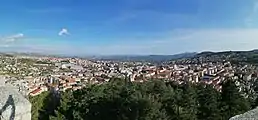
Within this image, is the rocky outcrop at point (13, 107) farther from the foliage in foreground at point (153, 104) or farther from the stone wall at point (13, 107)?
the foliage in foreground at point (153, 104)

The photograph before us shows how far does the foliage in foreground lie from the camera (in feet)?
71.8

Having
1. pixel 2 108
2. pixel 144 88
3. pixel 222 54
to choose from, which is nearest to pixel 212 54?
pixel 222 54

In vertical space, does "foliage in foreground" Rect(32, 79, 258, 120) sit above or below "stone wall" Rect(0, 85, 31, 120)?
below

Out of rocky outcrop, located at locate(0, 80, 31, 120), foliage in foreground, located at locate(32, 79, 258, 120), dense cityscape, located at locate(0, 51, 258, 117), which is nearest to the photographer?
rocky outcrop, located at locate(0, 80, 31, 120)

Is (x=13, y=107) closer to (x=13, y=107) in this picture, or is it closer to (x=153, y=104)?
(x=13, y=107)

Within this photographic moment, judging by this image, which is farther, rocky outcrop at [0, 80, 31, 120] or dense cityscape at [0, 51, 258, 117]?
dense cityscape at [0, 51, 258, 117]

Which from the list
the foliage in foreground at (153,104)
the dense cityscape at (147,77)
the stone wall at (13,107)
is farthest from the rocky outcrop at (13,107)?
the foliage in foreground at (153,104)

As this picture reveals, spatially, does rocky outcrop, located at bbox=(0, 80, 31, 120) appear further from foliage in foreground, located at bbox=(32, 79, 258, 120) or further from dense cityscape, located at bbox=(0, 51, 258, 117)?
foliage in foreground, located at bbox=(32, 79, 258, 120)

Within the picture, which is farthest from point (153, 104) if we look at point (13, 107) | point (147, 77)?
point (147, 77)

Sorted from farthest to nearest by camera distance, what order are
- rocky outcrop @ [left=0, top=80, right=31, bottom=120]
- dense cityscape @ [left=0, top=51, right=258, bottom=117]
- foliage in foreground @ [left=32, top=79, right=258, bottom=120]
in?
1. dense cityscape @ [left=0, top=51, right=258, bottom=117]
2. foliage in foreground @ [left=32, top=79, right=258, bottom=120]
3. rocky outcrop @ [left=0, top=80, right=31, bottom=120]

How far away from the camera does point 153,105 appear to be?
21.3m

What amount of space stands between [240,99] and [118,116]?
7761mm

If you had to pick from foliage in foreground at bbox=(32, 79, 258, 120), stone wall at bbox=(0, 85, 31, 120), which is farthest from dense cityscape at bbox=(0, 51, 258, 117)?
foliage in foreground at bbox=(32, 79, 258, 120)

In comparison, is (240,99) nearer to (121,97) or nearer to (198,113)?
(198,113)
